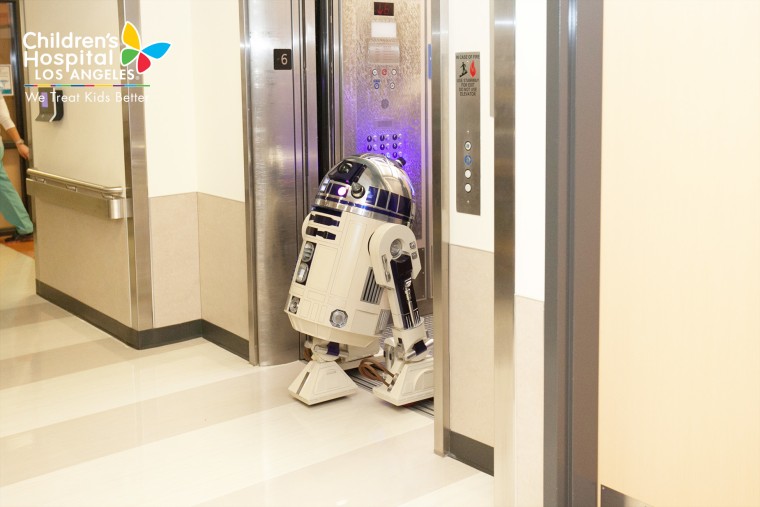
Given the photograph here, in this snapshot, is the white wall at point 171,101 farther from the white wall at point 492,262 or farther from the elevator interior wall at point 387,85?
the white wall at point 492,262

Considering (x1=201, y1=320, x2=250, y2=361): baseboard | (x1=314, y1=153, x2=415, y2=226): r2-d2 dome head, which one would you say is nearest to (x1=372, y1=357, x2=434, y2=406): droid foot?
(x1=314, y1=153, x2=415, y2=226): r2-d2 dome head

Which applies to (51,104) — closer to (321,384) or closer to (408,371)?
(321,384)

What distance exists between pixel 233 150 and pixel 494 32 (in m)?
2.16

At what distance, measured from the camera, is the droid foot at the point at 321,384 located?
13.6 ft

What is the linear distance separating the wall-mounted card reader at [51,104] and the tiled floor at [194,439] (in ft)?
4.73

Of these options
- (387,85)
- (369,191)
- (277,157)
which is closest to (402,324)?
(369,191)

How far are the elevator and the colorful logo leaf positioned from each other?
26.4 inches

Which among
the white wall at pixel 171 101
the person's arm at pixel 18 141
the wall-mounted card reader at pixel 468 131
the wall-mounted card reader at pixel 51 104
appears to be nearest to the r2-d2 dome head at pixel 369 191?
the wall-mounted card reader at pixel 468 131

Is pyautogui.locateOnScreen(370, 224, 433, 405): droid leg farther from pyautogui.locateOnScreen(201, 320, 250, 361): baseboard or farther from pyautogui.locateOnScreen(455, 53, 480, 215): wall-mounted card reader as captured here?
pyautogui.locateOnScreen(201, 320, 250, 361): baseboard

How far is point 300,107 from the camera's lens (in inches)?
180

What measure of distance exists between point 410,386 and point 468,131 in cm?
134

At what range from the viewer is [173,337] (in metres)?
5.15

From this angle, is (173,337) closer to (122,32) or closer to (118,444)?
(118,444)

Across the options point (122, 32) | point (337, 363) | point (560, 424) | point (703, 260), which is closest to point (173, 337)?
point (337, 363)
